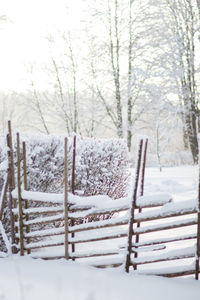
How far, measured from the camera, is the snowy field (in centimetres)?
268

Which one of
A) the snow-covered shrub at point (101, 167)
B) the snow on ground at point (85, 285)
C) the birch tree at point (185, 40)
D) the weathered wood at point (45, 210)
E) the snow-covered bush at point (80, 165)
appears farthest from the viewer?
the birch tree at point (185, 40)

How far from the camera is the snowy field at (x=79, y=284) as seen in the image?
2684mm

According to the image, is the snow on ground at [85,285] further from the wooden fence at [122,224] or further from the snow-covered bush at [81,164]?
the snow-covered bush at [81,164]

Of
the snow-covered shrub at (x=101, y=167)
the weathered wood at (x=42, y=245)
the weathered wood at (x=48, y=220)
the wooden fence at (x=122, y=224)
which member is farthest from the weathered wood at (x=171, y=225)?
the snow-covered shrub at (x=101, y=167)

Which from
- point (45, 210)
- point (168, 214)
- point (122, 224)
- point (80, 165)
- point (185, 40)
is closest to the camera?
point (168, 214)

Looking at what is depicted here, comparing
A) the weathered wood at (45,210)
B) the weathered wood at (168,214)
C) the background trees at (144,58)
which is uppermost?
the background trees at (144,58)

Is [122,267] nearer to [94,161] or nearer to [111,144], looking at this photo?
[94,161]

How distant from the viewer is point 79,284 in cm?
293

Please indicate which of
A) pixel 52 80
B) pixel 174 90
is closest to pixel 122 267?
pixel 174 90

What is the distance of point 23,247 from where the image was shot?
397 cm

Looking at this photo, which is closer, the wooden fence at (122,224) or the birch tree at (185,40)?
the wooden fence at (122,224)

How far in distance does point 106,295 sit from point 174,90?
37.0ft

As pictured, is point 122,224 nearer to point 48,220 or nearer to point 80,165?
point 48,220

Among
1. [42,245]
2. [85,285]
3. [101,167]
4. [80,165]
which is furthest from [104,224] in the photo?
[101,167]
